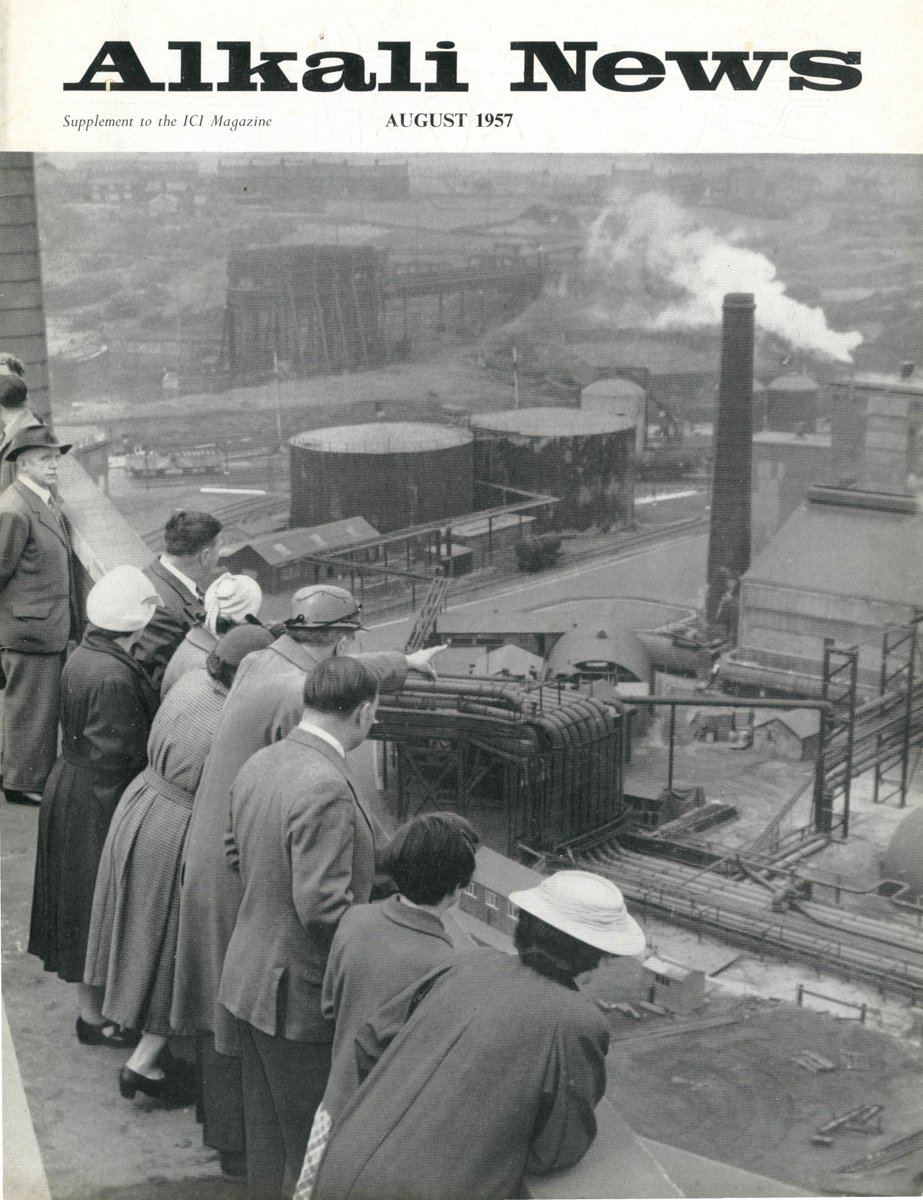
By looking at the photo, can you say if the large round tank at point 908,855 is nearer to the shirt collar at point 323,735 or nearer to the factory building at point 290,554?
the factory building at point 290,554

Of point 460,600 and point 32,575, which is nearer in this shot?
point 32,575

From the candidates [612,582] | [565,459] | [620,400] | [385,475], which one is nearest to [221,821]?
[385,475]

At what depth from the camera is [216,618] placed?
3.40 meters

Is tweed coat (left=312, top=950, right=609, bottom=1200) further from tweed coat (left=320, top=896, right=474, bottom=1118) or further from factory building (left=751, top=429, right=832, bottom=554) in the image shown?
factory building (left=751, top=429, right=832, bottom=554)

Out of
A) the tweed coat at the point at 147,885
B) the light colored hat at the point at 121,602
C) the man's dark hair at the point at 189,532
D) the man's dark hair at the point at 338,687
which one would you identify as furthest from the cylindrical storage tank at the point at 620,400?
the man's dark hair at the point at 338,687

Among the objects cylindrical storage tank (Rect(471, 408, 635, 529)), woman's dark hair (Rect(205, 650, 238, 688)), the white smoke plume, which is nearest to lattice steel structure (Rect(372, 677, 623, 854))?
cylindrical storage tank (Rect(471, 408, 635, 529))

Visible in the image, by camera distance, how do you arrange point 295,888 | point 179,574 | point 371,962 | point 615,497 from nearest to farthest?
point 371,962 → point 295,888 → point 179,574 → point 615,497

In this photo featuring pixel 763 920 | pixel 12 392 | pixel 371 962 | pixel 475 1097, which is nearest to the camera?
pixel 475 1097

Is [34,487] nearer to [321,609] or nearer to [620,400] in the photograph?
[321,609]

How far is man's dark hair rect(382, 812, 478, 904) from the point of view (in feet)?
8.21

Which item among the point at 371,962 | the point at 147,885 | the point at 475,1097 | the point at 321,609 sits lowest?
the point at 147,885

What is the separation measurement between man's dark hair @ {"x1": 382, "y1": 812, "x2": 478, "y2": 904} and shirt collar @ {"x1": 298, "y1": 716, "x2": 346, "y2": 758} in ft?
1.15

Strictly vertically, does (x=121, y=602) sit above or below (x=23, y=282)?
below

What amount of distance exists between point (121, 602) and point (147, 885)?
32.2 inches
